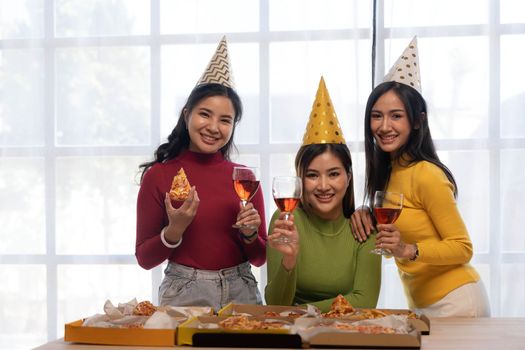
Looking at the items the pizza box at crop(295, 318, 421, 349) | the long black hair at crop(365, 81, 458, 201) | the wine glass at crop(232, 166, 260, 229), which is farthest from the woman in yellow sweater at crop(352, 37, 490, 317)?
the pizza box at crop(295, 318, 421, 349)

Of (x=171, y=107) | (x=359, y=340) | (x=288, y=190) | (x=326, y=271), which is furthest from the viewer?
(x=171, y=107)

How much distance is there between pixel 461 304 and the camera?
6.87ft

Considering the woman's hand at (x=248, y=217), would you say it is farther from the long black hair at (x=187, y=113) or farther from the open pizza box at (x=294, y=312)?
the long black hair at (x=187, y=113)

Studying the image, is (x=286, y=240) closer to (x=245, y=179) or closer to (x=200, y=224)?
(x=245, y=179)

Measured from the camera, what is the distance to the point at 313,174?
208cm

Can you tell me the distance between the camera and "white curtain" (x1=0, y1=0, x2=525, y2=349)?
312cm

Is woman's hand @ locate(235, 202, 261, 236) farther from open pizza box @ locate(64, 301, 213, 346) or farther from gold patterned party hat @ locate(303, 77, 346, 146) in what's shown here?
open pizza box @ locate(64, 301, 213, 346)

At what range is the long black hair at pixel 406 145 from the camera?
2.18 metres

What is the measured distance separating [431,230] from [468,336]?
693mm

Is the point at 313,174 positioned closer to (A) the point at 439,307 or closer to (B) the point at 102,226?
(A) the point at 439,307

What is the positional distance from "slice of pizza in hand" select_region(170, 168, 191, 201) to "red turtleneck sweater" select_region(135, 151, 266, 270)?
0.18m

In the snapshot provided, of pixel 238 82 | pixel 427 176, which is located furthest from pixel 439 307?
pixel 238 82

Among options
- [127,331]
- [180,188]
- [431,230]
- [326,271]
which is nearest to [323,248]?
[326,271]

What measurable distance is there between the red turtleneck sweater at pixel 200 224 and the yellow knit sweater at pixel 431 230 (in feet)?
1.55
